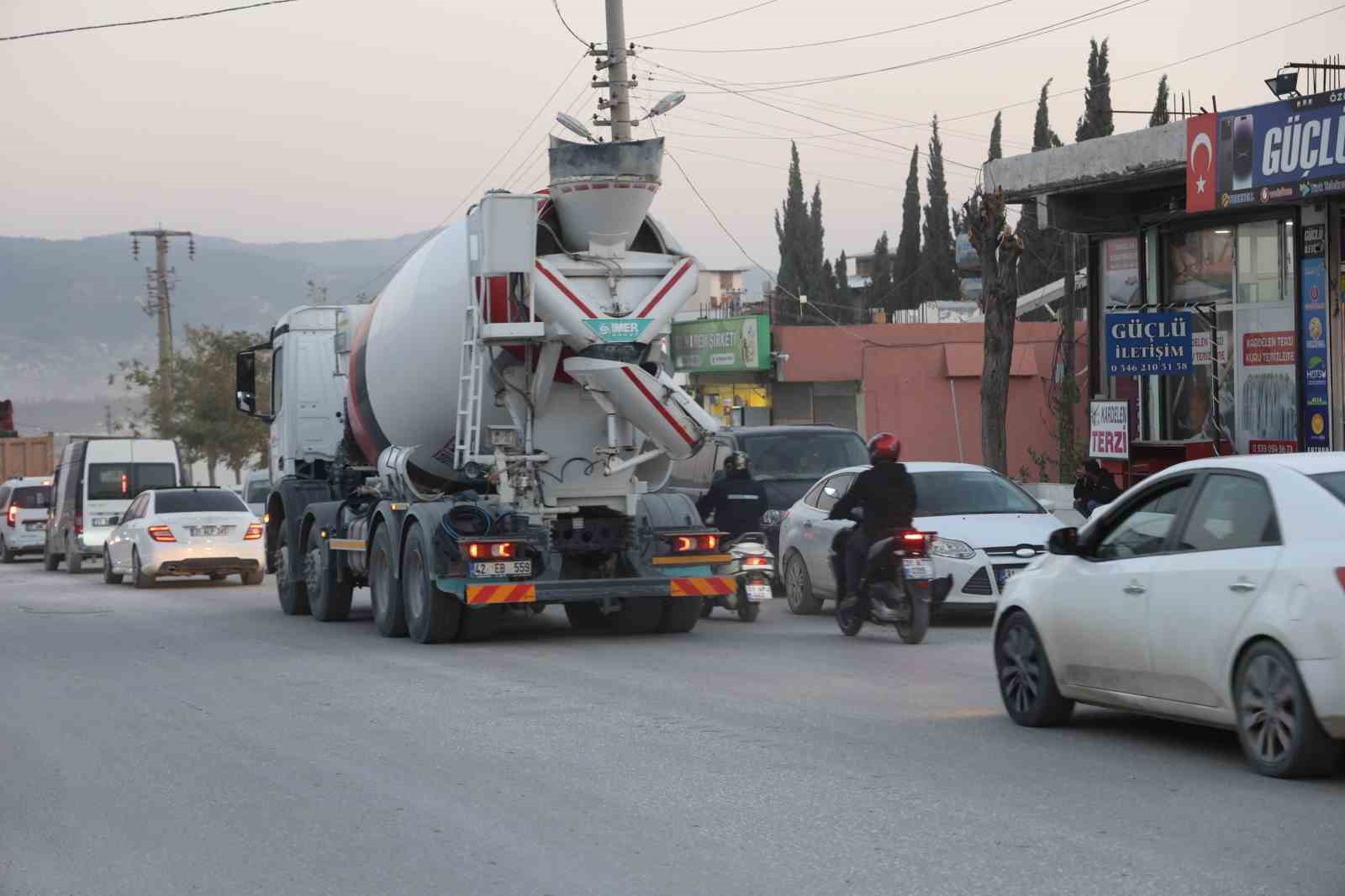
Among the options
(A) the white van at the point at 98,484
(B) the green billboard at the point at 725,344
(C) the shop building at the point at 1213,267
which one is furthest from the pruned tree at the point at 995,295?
(B) the green billboard at the point at 725,344

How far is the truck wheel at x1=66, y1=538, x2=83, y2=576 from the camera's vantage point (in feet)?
113

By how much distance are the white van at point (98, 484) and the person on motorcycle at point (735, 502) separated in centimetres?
1798

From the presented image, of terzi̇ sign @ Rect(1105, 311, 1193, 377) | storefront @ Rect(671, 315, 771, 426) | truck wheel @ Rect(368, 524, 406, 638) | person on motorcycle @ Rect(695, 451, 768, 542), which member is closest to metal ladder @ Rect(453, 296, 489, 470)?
truck wheel @ Rect(368, 524, 406, 638)

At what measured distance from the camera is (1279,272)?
23.3 metres

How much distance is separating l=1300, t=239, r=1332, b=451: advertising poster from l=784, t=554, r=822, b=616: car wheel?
7.09 metres

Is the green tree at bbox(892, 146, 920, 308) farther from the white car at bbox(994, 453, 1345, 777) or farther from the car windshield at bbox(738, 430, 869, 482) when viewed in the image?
the white car at bbox(994, 453, 1345, 777)

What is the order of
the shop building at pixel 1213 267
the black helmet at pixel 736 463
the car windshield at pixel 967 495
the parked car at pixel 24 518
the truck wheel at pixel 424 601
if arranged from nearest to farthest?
1. the truck wheel at pixel 424 601
2. the car windshield at pixel 967 495
3. the black helmet at pixel 736 463
4. the shop building at pixel 1213 267
5. the parked car at pixel 24 518

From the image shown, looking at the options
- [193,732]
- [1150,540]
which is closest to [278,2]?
[193,732]

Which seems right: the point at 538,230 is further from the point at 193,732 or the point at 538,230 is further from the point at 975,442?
the point at 975,442

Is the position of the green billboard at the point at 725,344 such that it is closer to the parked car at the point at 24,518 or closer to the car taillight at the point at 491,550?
the parked car at the point at 24,518

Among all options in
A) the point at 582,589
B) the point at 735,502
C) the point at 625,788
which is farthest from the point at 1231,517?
the point at 735,502

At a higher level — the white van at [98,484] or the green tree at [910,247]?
the green tree at [910,247]

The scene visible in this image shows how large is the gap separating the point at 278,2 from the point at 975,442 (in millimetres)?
26230

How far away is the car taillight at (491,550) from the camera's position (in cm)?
1555
